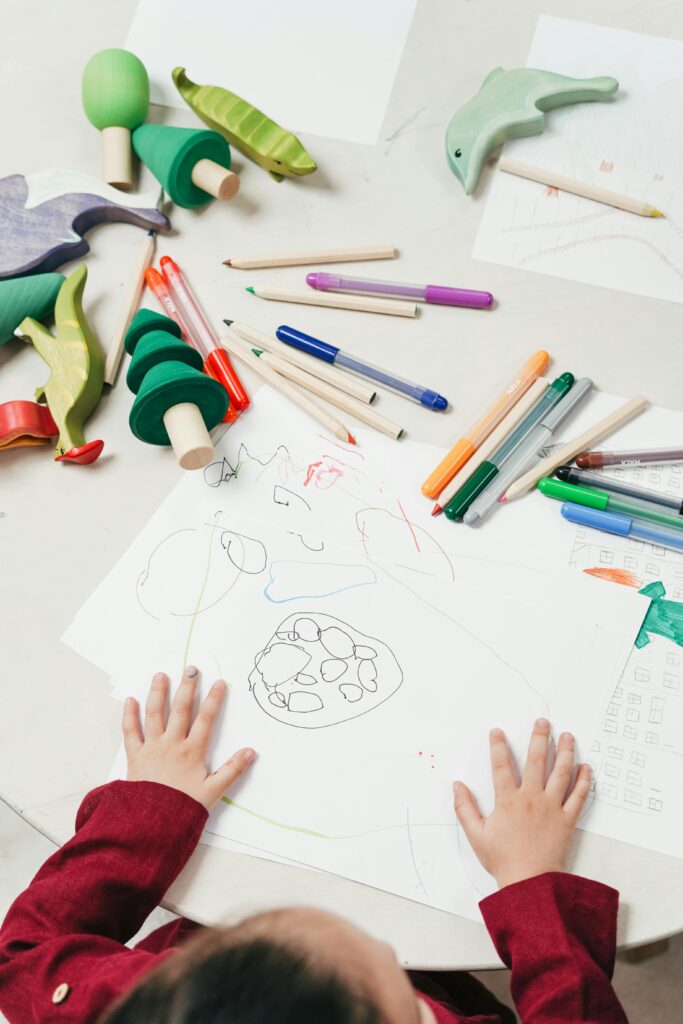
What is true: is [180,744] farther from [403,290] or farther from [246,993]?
[403,290]

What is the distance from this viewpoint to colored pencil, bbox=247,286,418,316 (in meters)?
0.78

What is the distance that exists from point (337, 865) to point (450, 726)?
4.7 inches

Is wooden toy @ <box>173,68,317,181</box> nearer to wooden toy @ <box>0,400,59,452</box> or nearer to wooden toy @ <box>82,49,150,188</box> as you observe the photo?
wooden toy @ <box>82,49,150,188</box>

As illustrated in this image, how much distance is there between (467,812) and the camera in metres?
0.58

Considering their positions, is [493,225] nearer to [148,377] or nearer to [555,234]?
[555,234]

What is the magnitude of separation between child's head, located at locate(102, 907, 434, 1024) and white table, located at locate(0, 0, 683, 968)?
0.37ft

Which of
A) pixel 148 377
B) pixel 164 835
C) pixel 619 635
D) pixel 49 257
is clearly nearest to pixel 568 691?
pixel 619 635

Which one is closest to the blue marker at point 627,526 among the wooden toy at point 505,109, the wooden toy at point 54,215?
the wooden toy at point 505,109

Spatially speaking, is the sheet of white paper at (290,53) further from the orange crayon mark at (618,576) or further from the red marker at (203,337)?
the orange crayon mark at (618,576)

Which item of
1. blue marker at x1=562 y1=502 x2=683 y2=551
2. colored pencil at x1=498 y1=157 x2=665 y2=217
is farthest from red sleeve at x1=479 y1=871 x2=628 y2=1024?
colored pencil at x1=498 y1=157 x2=665 y2=217

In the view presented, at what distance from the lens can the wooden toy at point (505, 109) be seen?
0.82 m

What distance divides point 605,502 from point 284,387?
0.92 feet

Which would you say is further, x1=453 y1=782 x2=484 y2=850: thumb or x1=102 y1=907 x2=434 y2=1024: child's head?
x1=453 y1=782 x2=484 y2=850: thumb

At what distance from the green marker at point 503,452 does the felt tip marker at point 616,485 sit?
0.14ft
